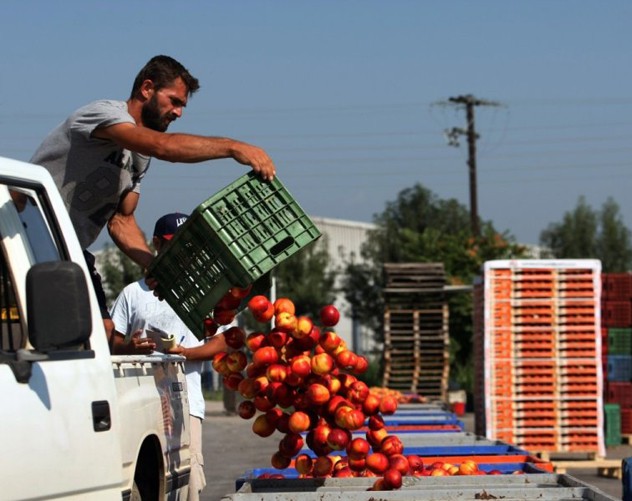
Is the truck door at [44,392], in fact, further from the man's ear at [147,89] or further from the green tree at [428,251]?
the green tree at [428,251]

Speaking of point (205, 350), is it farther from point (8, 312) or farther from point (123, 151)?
point (8, 312)

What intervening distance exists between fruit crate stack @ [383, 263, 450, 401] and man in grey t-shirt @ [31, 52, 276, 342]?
25439 millimetres

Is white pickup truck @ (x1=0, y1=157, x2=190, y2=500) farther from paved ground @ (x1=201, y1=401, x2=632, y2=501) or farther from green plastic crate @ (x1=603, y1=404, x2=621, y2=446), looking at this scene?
green plastic crate @ (x1=603, y1=404, x2=621, y2=446)

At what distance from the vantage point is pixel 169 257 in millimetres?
6512

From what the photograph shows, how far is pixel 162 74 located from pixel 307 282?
174 ft

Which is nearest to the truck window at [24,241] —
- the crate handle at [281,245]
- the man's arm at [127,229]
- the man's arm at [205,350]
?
the crate handle at [281,245]

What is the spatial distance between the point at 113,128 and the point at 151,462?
157 centimetres

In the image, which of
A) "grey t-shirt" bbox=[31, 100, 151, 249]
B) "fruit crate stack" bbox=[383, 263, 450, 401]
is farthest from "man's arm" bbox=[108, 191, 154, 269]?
"fruit crate stack" bbox=[383, 263, 450, 401]

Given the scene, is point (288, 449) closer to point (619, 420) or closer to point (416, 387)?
point (619, 420)

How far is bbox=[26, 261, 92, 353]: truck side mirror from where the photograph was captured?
447cm

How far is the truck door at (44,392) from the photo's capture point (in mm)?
4531

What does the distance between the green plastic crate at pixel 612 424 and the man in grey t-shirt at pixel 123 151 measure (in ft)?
49.9

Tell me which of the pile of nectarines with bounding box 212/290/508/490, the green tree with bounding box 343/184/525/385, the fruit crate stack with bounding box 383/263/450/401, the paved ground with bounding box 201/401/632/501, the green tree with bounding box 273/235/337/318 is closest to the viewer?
the pile of nectarines with bounding box 212/290/508/490

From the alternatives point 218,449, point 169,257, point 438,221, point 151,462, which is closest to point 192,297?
point 169,257
